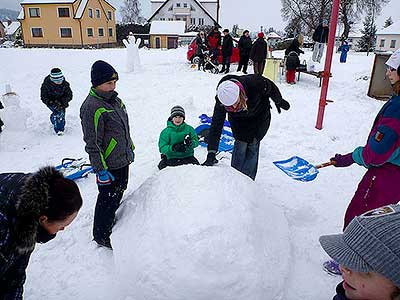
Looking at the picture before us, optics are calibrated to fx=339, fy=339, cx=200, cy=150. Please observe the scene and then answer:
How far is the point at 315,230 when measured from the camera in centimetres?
349

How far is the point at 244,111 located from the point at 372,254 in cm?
252

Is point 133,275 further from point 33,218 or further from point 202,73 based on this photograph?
point 202,73

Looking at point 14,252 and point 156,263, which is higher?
point 14,252

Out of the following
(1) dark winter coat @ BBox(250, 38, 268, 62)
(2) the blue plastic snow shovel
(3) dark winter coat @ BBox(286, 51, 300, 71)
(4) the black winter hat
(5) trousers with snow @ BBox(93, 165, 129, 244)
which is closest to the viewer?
(4) the black winter hat

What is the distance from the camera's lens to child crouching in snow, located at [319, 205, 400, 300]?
3.49 ft

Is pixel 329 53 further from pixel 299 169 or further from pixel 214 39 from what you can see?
pixel 214 39

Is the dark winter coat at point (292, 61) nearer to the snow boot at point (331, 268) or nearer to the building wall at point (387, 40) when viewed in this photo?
the snow boot at point (331, 268)

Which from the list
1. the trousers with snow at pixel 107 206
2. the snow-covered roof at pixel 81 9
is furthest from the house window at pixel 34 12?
the trousers with snow at pixel 107 206

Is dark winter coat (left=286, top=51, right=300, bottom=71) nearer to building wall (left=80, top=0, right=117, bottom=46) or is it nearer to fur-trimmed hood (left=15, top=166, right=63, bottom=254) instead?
fur-trimmed hood (left=15, top=166, right=63, bottom=254)

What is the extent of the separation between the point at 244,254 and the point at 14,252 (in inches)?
57.5

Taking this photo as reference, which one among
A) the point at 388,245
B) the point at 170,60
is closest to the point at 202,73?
the point at 170,60

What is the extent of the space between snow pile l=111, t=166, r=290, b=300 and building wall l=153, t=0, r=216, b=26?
47.1m

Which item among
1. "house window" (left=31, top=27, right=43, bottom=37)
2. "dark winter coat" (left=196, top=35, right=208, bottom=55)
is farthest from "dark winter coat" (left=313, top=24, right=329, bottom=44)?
"house window" (left=31, top=27, right=43, bottom=37)

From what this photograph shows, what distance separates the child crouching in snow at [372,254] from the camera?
1.06 meters
